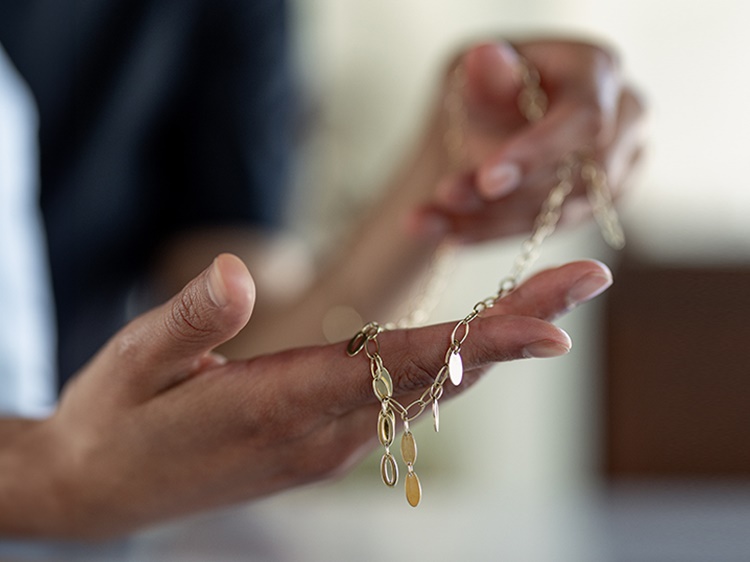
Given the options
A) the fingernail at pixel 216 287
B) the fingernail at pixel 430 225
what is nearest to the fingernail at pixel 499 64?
the fingernail at pixel 430 225

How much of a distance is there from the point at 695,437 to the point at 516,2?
1223 mm

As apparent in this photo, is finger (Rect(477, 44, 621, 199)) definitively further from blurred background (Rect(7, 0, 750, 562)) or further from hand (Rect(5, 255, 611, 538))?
blurred background (Rect(7, 0, 750, 562))

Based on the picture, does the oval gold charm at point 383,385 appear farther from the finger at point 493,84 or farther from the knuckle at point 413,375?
the finger at point 493,84

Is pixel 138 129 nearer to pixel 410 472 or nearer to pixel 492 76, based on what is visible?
pixel 492 76

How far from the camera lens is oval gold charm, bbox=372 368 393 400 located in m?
0.37

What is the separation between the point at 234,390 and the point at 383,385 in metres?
0.07

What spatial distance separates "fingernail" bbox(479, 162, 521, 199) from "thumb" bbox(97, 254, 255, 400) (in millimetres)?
290

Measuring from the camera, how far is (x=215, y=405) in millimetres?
388

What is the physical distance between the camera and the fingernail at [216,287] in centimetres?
32

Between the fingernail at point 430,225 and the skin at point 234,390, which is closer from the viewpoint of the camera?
the skin at point 234,390

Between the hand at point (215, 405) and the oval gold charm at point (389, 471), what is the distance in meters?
0.03

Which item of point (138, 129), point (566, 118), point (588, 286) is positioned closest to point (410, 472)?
point (588, 286)

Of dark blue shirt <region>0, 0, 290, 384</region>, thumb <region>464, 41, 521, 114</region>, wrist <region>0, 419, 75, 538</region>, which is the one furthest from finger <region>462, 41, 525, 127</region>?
dark blue shirt <region>0, 0, 290, 384</region>

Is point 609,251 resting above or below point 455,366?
below
